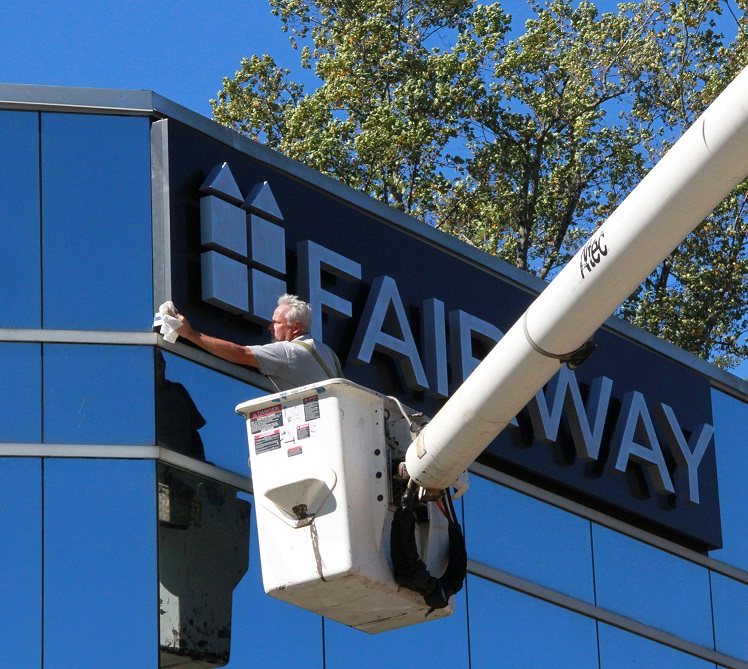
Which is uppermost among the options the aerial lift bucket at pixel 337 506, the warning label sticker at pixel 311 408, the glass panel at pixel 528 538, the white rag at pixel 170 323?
the glass panel at pixel 528 538

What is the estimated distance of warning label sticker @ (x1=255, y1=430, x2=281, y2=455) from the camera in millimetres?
7434

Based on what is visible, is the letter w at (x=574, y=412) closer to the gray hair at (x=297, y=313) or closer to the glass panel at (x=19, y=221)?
the glass panel at (x=19, y=221)

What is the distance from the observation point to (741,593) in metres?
17.5

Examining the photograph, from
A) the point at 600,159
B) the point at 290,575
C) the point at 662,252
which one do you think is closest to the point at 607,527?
the point at 290,575

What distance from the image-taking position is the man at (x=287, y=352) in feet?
28.4

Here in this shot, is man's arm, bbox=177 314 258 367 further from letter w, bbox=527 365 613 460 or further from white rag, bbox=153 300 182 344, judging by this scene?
letter w, bbox=527 365 613 460

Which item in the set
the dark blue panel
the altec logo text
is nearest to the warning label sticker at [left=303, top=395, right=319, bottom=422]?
the altec logo text

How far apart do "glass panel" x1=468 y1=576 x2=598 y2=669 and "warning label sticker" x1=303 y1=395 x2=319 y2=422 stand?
22.6ft

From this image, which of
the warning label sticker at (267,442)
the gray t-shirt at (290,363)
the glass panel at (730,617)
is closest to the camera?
the warning label sticker at (267,442)

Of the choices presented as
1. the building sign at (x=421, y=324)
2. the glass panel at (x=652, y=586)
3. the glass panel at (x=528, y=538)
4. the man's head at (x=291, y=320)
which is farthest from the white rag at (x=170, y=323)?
the glass panel at (x=652, y=586)

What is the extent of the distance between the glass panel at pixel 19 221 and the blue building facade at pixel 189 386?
15 millimetres

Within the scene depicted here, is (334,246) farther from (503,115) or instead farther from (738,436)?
(503,115)

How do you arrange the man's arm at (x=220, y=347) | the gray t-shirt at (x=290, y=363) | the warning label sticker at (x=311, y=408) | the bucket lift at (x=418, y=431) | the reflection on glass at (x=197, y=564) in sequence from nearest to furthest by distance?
the bucket lift at (x=418, y=431), the warning label sticker at (x=311, y=408), the man's arm at (x=220, y=347), the gray t-shirt at (x=290, y=363), the reflection on glass at (x=197, y=564)

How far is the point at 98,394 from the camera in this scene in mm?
11633
